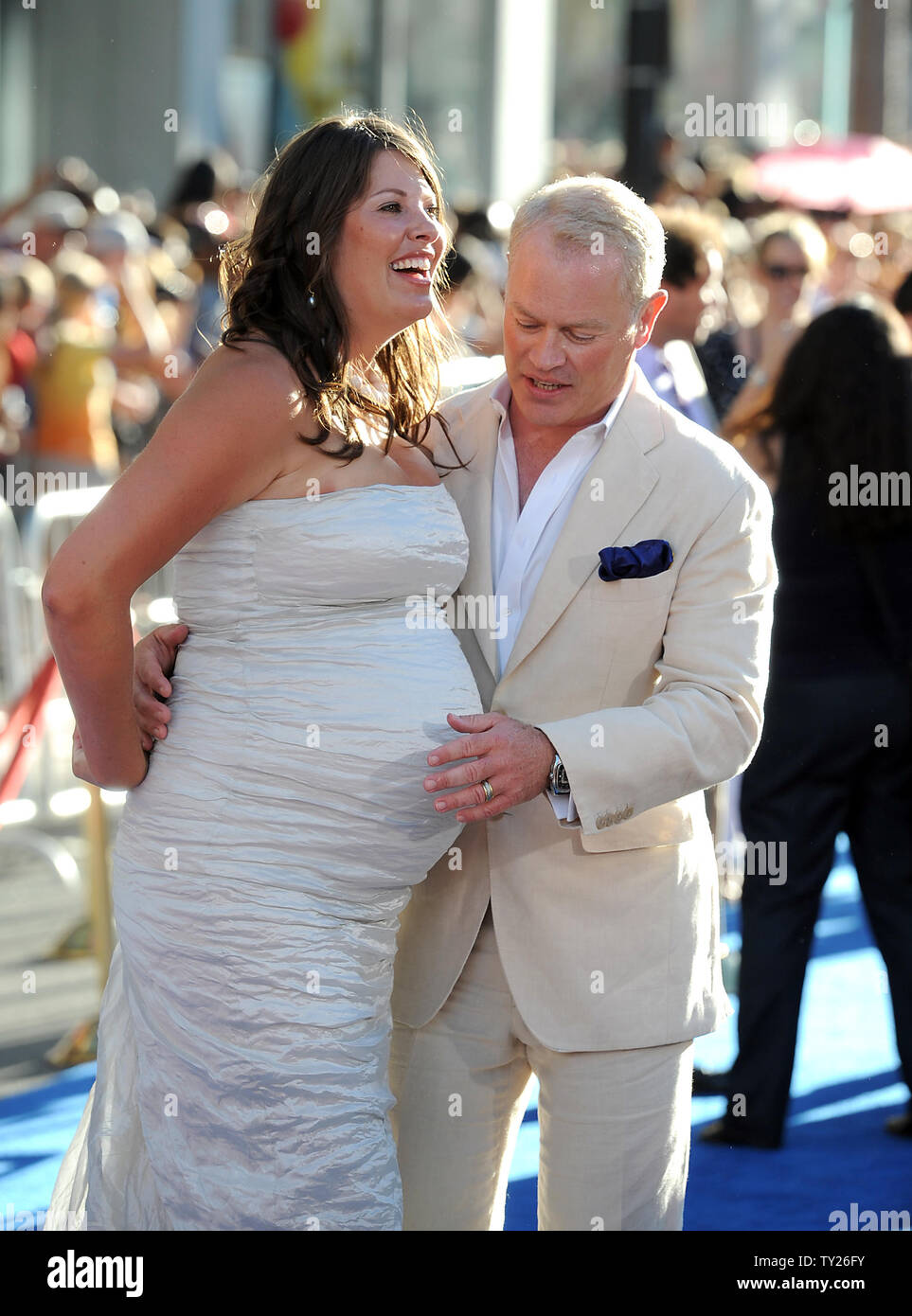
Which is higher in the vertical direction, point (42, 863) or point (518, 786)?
point (518, 786)

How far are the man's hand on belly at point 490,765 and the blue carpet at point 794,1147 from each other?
1452 millimetres

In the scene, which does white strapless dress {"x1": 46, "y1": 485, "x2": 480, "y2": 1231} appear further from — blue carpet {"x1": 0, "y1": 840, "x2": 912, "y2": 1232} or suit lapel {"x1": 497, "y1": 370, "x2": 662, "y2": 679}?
blue carpet {"x1": 0, "y1": 840, "x2": 912, "y2": 1232}

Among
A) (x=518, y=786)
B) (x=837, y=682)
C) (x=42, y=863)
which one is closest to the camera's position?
(x=518, y=786)

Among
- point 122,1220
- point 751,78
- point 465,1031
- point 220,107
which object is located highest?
point 751,78

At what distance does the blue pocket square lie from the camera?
2.86 meters

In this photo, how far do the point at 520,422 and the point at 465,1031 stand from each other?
1.12m

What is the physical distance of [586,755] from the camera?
2773 millimetres

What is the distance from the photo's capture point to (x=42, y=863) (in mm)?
7074

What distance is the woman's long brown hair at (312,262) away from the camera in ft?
9.09

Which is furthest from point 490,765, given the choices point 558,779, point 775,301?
point 775,301

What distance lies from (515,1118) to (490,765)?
33.5 inches
